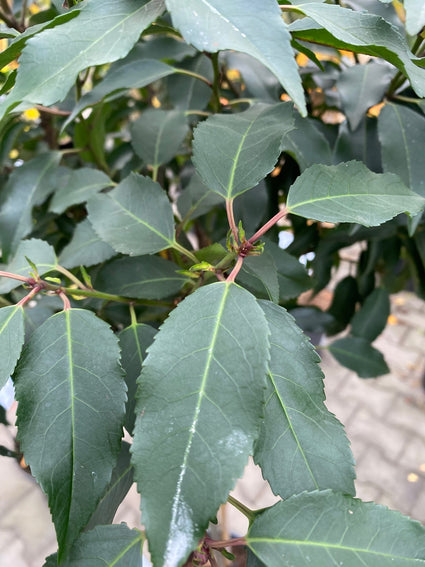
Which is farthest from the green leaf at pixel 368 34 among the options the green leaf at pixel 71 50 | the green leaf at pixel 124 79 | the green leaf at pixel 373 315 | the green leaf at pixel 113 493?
the green leaf at pixel 373 315

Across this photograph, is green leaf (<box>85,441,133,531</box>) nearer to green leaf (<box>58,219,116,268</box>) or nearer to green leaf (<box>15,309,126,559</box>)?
green leaf (<box>15,309,126,559</box>)

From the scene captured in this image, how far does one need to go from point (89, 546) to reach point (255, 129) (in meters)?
0.38

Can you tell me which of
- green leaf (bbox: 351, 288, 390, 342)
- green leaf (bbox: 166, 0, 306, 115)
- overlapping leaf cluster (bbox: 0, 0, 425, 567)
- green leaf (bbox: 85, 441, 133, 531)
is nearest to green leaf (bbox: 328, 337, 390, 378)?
green leaf (bbox: 351, 288, 390, 342)

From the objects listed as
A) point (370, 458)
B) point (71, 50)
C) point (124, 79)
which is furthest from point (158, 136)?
point (370, 458)

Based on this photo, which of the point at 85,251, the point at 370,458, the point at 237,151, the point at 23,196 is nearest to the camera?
the point at 237,151

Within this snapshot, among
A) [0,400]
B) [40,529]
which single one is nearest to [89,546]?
[0,400]

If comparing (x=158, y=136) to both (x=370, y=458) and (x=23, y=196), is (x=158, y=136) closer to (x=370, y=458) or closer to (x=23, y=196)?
(x=23, y=196)

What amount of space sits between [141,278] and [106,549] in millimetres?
251

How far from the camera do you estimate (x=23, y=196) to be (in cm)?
68

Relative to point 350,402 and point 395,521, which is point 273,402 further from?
point 350,402

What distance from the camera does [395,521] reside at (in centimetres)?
35

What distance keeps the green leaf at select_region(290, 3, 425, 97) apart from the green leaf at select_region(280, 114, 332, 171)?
6.1 inches

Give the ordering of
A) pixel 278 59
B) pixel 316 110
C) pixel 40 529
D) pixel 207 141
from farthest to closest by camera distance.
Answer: pixel 40 529, pixel 316 110, pixel 207 141, pixel 278 59

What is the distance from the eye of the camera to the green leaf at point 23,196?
25.8 inches
